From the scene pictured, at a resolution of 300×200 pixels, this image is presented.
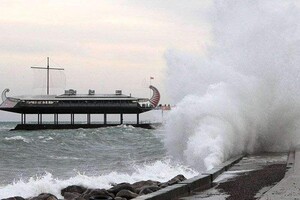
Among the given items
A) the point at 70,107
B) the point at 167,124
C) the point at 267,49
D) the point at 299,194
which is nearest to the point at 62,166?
the point at 167,124

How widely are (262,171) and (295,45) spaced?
10.8 metres

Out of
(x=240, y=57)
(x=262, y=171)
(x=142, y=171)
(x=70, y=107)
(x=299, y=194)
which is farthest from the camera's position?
(x=70, y=107)

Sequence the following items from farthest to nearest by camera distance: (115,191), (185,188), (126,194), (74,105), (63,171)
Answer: (74,105) → (63,171) → (115,191) → (126,194) → (185,188)

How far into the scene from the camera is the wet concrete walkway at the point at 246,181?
32.8 feet

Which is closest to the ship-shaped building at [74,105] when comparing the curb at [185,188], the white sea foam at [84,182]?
the white sea foam at [84,182]

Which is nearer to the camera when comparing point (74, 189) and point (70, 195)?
point (70, 195)

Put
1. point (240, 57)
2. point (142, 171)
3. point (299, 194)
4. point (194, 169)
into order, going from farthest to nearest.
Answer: point (240, 57) → point (142, 171) → point (194, 169) → point (299, 194)

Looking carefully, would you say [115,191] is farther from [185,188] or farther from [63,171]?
[63,171]

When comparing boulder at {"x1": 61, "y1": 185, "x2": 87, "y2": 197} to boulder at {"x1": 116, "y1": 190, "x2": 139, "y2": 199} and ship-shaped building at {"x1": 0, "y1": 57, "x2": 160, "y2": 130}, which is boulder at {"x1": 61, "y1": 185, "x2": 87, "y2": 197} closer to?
boulder at {"x1": 116, "y1": 190, "x2": 139, "y2": 199}

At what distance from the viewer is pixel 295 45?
23328 millimetres

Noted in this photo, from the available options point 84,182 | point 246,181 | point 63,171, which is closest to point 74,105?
point 63,171

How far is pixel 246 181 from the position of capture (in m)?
11.7

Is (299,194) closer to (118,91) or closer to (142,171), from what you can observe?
(142,171)

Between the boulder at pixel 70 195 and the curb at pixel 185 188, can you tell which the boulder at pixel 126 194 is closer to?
the curb at pixel 185 188
